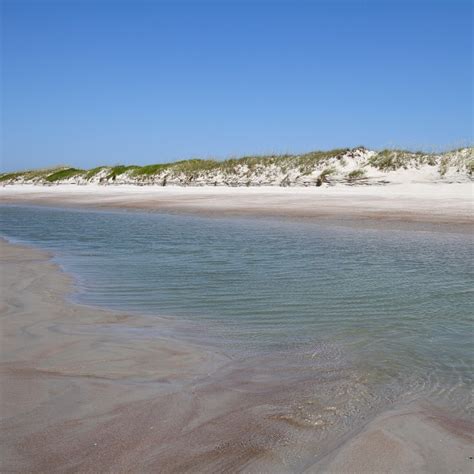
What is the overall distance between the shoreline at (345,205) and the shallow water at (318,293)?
8.88ft

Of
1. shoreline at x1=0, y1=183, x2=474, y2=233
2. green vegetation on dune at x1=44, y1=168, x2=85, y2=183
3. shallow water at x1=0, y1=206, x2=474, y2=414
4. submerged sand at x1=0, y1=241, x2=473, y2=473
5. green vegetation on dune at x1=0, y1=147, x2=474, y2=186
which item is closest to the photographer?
submerged sand at x1=0, y1=241, x2=473, y2=473

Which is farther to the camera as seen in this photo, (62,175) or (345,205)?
(62,175)

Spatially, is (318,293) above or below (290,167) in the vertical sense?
below

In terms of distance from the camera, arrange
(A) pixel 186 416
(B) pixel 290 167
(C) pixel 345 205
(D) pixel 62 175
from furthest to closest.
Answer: (D) pixel 62 175
(B) pixel 290 167
(C) pixel 345 205
(A) pixel 186 416

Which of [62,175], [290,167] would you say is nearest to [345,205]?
[290,167]

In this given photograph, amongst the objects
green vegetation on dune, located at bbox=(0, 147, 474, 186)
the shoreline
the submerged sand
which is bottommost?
the submerged sand

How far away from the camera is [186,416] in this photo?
9.28 feet

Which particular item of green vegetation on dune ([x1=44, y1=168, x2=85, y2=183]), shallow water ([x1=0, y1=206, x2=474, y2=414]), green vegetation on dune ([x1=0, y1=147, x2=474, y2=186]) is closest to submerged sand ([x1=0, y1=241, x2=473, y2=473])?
shallow water ([x1=0, y1=206, x2=474, y2=414])

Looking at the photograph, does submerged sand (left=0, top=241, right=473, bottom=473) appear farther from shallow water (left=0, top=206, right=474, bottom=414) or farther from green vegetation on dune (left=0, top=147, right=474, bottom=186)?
green vegetation on dune (left=0, top=147, right=474, bottom=186)

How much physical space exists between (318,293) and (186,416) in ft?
11.0

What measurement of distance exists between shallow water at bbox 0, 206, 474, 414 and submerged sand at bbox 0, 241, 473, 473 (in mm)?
352

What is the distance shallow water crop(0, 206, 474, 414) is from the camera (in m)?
3.77

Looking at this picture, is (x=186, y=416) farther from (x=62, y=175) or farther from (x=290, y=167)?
(x=62, y=175)

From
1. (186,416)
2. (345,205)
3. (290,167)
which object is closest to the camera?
(186,416)
